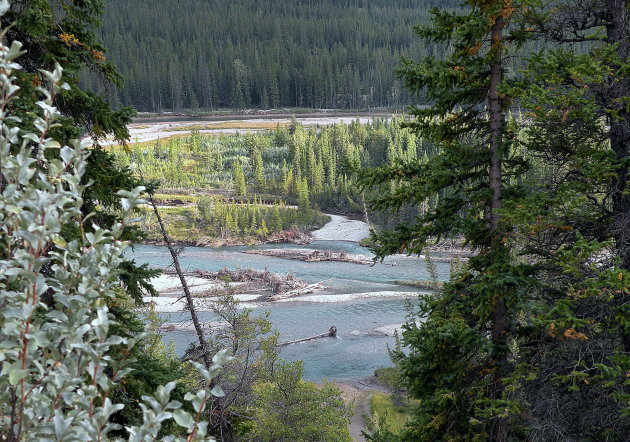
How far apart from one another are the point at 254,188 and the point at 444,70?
191 ft

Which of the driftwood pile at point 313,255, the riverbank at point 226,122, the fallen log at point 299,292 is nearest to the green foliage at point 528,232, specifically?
the fallen log at point 299,292

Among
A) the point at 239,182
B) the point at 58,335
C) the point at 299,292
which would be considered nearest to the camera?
the point at 58,335

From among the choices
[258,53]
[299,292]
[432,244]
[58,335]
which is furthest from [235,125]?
[58,335]

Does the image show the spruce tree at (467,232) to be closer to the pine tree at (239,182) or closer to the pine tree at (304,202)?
the pine tree at (304,202)

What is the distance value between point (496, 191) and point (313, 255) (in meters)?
38.0

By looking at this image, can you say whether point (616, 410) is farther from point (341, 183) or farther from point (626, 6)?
point (341, 183)

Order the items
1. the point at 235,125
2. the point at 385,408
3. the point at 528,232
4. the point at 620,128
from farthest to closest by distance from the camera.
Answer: the point at 235,125, the point at 385,408, the point at 620,128, the point at 528,232

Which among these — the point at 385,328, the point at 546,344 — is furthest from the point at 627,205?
the point at 385,328

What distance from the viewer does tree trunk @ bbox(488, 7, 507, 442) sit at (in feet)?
24.2

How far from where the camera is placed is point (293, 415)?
14.2m

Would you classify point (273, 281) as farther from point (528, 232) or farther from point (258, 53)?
point (258, 53)

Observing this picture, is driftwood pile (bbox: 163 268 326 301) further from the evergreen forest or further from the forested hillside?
the forested hillside

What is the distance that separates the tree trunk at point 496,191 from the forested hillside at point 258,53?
73670 mm

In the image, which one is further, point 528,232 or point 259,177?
point 259,177
